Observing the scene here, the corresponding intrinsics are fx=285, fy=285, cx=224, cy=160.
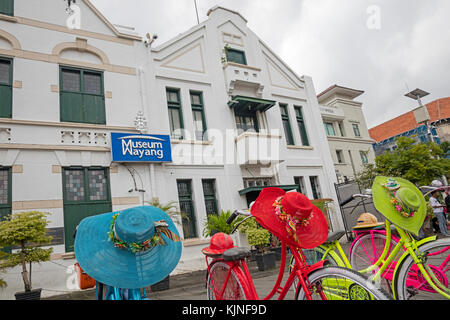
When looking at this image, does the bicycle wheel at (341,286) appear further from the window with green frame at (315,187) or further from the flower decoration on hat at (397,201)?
the window with green frame at (315,187)

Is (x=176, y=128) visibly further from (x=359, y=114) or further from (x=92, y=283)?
(x=359, y=114)

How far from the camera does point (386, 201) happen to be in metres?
3.28

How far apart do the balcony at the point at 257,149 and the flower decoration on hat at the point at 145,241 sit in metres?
10.1

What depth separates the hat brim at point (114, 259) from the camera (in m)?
2.03

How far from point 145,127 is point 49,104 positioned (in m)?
3.11

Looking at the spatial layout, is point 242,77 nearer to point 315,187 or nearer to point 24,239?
point 315,187

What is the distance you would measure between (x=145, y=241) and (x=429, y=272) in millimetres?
2835

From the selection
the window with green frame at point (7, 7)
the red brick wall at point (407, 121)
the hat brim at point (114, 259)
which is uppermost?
the red brick wall at point (407, 121)

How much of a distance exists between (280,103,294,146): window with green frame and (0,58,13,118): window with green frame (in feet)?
37.9

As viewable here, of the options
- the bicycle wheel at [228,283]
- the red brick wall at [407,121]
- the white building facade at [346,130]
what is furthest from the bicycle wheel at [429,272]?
the red brick wall at [407,121]

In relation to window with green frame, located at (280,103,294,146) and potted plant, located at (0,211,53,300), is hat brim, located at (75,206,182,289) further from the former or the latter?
window with green frame, located at (280,103,294,146)

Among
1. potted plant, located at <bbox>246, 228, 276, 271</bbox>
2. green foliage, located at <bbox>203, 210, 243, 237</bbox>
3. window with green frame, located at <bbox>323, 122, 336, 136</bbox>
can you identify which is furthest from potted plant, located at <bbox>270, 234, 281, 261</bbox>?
window with green frame, located at <bbox>323, 122, 336, 136</bbox>

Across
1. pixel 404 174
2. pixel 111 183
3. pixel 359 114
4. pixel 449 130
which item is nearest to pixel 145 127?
pixel 111 183
